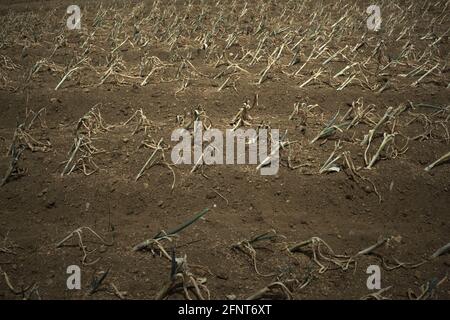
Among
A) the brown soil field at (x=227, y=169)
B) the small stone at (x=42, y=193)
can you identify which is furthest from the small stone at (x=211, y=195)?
the small stone at (x=42, y=193)

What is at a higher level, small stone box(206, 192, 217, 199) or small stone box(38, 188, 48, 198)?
small stone box(38, 188, 48, 198)

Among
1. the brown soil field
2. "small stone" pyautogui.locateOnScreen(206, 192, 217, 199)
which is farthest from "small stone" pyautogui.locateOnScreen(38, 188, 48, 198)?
"small stone" pyautogui.locateOnScreen(206, 192, 217, 199)

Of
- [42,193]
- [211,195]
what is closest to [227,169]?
[211,195]

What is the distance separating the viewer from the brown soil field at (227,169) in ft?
6.55

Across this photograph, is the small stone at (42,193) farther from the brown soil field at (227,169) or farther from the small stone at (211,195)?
the small stone at (211,195)

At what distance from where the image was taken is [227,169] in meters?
2.58

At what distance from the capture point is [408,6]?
5250 mm

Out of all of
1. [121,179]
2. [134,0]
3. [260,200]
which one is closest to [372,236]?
[260,200]

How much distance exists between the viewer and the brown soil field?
6.55 feet

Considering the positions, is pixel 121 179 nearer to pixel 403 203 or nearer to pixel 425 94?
pixel 403 203

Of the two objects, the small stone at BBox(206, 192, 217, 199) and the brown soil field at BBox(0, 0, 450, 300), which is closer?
the brown soil field at BBox(0, 0, 450, 300)

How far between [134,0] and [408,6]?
3676 millimetres

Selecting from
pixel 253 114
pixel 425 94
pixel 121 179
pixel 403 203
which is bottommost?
pixel 403 203

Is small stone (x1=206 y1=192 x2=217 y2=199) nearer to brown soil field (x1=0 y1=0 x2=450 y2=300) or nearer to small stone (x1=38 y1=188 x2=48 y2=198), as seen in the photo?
brown soil field (x1=0 y1=0 x2=450 y2=300)
